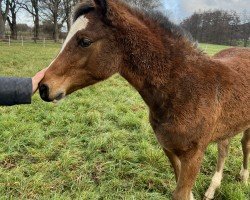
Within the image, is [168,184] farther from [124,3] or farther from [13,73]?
[13,73]

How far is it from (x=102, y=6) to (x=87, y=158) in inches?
101

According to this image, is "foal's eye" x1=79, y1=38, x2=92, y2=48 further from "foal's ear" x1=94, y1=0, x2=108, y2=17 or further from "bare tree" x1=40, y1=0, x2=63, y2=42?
"bare tree" x1=40, y1=0, x2=63, y2=42

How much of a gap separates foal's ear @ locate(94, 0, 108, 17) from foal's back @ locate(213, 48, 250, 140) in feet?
4.89

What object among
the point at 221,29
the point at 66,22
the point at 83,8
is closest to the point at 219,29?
the point at 221,29

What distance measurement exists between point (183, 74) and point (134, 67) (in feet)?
1.63

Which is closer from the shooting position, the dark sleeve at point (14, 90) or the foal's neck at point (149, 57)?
the dark sleeve at point (14, 90)

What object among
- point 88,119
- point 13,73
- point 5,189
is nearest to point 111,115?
point 88,119

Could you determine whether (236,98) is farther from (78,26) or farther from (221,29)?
(221,29)

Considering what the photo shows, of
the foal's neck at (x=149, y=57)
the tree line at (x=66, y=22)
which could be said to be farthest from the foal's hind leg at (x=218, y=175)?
the tree line at (x=66, y=22)

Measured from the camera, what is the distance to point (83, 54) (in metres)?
2.92

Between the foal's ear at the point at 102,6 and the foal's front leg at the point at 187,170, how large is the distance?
5.15 feet

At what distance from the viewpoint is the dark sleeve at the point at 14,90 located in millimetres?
2836

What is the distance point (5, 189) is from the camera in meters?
3.91

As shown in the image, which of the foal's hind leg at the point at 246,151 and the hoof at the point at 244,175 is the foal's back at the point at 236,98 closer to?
the foal's hind leg at the point at 246,151
